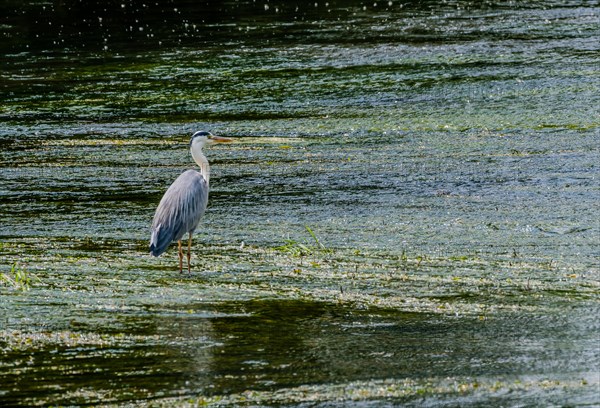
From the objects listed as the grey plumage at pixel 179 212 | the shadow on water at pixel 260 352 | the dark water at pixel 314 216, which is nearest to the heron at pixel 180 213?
the grey plumage at pixel 179 212

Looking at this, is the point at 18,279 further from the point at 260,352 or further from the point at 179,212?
the point at 260,352

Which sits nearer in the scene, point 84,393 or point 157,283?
point 84,393

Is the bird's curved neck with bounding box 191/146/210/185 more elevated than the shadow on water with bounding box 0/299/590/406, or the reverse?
the bird's curved neck with bounding box 191/146/210/185

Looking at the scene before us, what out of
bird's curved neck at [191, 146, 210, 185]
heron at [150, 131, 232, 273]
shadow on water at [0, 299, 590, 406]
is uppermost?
bird's curved neck at [191, 146, 210, 185]

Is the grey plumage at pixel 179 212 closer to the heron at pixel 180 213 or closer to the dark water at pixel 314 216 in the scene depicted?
the heron at pixel 180 213

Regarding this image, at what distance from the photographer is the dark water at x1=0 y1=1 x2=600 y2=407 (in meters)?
6.51

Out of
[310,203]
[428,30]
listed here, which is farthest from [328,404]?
[428,30]

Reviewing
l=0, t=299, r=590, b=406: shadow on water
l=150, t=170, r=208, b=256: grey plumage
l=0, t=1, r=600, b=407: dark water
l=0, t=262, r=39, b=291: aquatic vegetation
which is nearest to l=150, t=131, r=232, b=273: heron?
l=150, t=170, r=208, b=256: grey plumage

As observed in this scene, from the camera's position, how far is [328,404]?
5.99 m

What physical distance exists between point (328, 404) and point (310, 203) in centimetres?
492

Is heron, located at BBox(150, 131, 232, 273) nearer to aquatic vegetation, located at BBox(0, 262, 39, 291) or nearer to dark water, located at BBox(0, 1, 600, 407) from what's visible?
dark water, located at BBox(0, 1, 600, 407)

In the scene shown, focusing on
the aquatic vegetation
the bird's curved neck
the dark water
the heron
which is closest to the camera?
the dark water

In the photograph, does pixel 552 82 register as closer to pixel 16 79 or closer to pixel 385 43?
pixel 385 43

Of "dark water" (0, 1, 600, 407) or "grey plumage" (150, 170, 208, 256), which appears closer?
"dark water" (0, 1, 600, 407)
